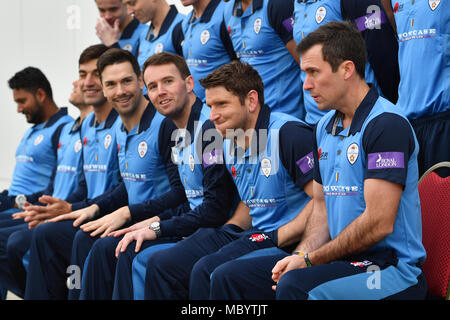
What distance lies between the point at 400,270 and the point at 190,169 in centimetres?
117

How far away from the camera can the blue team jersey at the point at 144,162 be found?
2.87 m

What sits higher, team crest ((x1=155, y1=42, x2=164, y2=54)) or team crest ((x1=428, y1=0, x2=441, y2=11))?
team crest ((x1=428, y1=0, x2=441, y2=11))

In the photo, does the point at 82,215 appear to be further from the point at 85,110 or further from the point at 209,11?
the point at 209,11

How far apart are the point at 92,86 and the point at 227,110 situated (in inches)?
56.4

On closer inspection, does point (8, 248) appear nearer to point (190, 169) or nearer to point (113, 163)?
point (113, 163)

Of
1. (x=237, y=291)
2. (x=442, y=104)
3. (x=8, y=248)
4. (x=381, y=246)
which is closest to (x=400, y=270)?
(x=381, y=246)

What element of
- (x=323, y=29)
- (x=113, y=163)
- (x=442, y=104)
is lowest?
(x=113, y=163)

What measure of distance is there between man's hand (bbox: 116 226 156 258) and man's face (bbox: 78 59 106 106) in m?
1.19

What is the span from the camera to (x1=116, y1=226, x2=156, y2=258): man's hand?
2441mm

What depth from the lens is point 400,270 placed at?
170 cm

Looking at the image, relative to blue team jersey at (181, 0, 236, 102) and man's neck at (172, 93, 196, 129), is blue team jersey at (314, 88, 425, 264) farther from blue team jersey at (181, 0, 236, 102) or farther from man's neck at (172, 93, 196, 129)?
blue team jersey at (181, 0, 236, 102)

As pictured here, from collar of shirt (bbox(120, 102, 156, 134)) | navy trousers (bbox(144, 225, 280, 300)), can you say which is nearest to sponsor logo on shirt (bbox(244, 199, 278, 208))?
navy trousers (bbox(144, 225, 280, 300))

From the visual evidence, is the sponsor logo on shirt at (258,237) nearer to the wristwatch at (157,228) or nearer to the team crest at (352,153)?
the wristwatch at (157,228)

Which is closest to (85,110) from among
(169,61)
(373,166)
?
(169,61)
